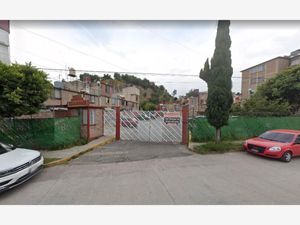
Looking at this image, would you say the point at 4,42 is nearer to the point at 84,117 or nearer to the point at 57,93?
the point at 57,93

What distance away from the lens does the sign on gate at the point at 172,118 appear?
10962 mm

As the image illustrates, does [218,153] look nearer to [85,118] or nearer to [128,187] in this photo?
[128,187]

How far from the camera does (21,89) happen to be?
21.0 feet

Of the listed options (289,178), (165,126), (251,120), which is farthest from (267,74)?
(289,178)

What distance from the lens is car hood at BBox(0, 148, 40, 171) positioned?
436 centimetres

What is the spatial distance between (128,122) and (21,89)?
22.2 ft

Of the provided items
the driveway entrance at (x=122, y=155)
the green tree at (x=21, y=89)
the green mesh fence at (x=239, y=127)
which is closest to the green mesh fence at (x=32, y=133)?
the green tree at (x=21, y=89)

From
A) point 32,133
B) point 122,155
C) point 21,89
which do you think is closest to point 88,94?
point 32,133

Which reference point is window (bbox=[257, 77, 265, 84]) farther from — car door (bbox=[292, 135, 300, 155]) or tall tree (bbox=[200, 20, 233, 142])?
car door (bbox=[292, 135, 300, 155])

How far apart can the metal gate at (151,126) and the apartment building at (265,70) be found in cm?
3033

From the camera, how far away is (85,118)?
10.7m

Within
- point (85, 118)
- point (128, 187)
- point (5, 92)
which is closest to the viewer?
point (128, 187)

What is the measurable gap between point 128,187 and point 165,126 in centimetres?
691

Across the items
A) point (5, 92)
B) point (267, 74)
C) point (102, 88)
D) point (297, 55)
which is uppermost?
point (297, 55)
